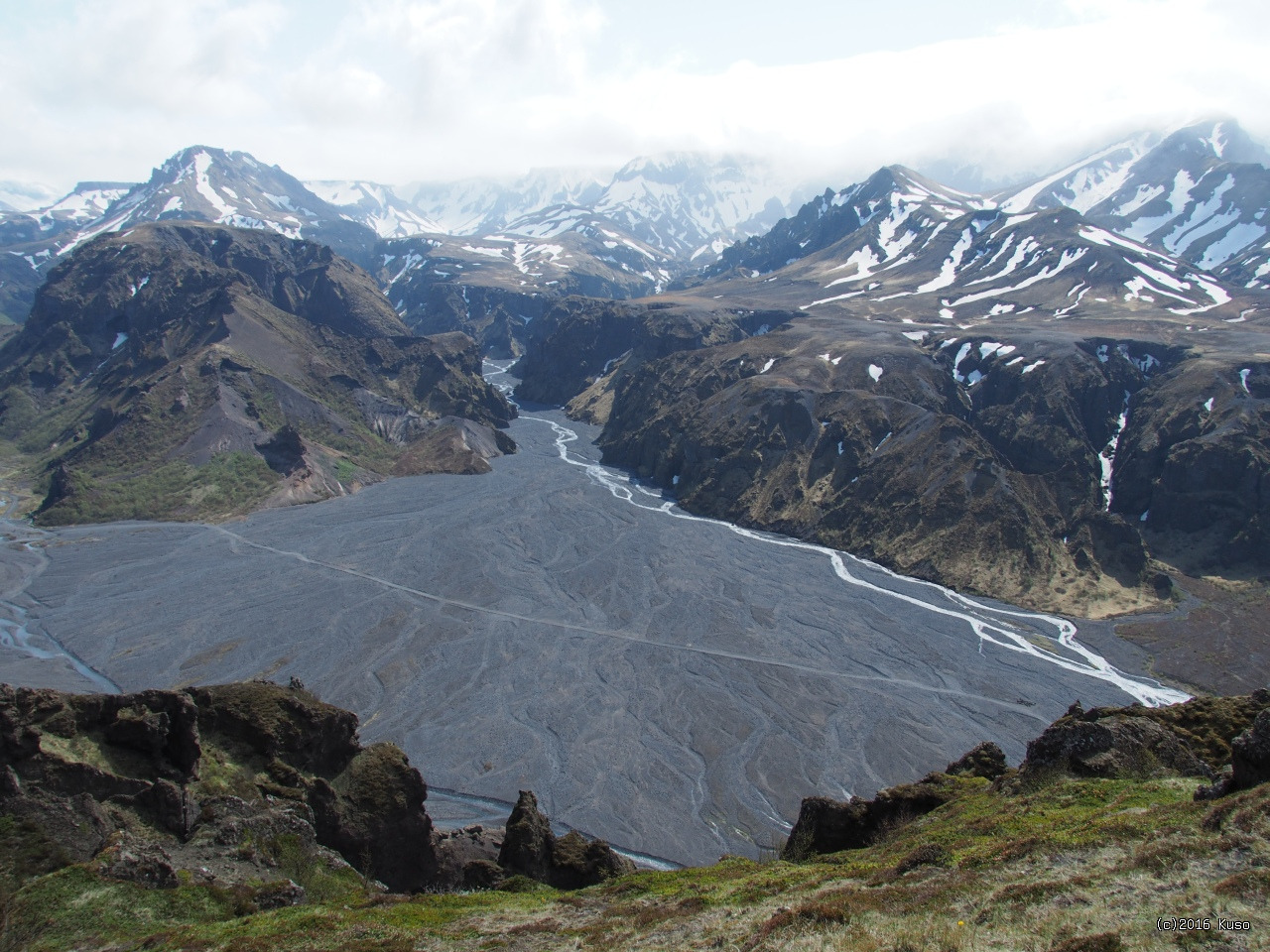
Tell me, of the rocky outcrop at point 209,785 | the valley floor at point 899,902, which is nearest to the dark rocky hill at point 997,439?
the valley floor at point 899,902

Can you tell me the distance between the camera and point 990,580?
8300 centimetres

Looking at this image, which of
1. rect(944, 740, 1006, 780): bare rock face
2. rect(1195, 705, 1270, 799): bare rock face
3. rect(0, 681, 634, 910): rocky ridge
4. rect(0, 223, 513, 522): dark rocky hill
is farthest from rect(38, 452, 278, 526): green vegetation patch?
rect(1195, 705, 1270, 799): bare rock face

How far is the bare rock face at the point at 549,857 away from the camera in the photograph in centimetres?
3198

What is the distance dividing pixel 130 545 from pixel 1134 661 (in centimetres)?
10008

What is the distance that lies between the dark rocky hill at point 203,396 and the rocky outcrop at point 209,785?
257 feet

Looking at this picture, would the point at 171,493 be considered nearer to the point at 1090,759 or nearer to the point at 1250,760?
the point at 1090,759

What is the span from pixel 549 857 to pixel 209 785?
42.6ft

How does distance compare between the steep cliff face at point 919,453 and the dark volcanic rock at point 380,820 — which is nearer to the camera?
the dark volcanic rock at point 380,820

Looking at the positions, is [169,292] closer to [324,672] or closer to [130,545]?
[130,545]

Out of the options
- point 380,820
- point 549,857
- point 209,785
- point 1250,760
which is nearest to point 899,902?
point 1250,760

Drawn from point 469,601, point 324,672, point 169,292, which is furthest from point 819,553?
point 169,292

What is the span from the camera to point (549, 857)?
107ft

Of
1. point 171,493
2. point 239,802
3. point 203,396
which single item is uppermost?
point 203,396

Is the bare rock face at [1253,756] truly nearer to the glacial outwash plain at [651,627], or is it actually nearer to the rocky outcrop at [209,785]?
the glacial outwash plain at [651,627]
